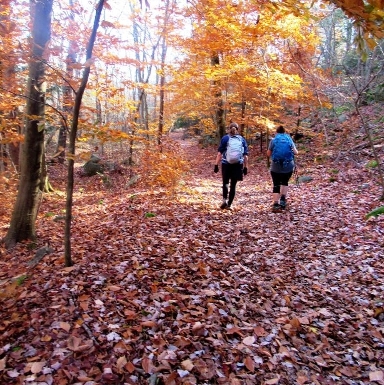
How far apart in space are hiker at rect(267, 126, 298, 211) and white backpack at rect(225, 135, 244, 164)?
2.90 ft

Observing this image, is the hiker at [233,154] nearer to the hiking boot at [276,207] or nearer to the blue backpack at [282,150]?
the blue backpack at [282,150]

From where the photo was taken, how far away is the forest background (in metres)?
2.78

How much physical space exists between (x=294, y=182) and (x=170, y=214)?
20.8 feet

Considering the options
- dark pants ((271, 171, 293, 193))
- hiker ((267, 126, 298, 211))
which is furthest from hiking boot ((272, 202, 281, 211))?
dark pants ((271, 171, 293, 193))

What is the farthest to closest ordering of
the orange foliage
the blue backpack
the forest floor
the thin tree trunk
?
the orange foliage
the blue backpack
the thin tree trunk
the forest floor

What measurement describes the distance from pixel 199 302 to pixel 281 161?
16.0 feet

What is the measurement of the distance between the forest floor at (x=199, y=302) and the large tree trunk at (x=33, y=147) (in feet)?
1.42

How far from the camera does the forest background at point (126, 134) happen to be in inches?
109

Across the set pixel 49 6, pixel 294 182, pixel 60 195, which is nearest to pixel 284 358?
pixel 49 6

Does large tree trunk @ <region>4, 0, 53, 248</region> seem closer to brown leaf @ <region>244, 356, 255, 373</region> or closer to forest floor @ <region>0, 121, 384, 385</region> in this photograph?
forest floor @ <region>0, 121, 384, 385</region>

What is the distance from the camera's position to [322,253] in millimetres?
5305

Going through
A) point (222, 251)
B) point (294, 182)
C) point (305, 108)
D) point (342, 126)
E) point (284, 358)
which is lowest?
point (284, 358)

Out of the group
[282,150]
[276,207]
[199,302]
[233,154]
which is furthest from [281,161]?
[199,302]

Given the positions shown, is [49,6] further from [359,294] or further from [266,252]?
[359,294]
